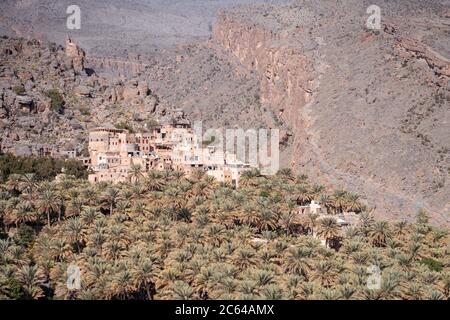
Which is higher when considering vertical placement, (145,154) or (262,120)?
(145,154)

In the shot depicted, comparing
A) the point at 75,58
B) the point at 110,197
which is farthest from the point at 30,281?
the point at 75,58

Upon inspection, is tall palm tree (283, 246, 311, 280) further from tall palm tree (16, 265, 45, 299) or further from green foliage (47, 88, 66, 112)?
green foliage (47, 88, 66, 112)

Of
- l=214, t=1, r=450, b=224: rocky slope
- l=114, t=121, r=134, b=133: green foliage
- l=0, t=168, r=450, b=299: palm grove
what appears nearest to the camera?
l=0, t=168, r=450, b=299: palm grove

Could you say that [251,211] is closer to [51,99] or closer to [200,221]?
[200,221]

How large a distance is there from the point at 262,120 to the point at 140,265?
89.8 m

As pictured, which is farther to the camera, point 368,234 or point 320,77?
point 320,77

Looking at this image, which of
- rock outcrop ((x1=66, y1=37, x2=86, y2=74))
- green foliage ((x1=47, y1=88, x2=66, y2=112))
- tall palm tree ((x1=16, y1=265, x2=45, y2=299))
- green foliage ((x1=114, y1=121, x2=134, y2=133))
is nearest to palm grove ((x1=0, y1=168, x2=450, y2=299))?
tall palm tree ((x1=16, y1=265, x2=45, y2=299))

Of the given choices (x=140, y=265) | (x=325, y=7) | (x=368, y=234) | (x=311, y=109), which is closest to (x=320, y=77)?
(x=311, y=109)

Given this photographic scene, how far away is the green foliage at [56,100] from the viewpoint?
327 feet

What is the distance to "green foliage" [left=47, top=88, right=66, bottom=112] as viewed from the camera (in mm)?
99812

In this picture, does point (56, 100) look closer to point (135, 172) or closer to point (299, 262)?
point (135, 172)

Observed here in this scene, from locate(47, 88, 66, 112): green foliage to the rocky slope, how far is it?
116 ft

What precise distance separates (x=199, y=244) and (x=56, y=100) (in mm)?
54905

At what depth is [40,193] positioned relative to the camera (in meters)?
64.2
